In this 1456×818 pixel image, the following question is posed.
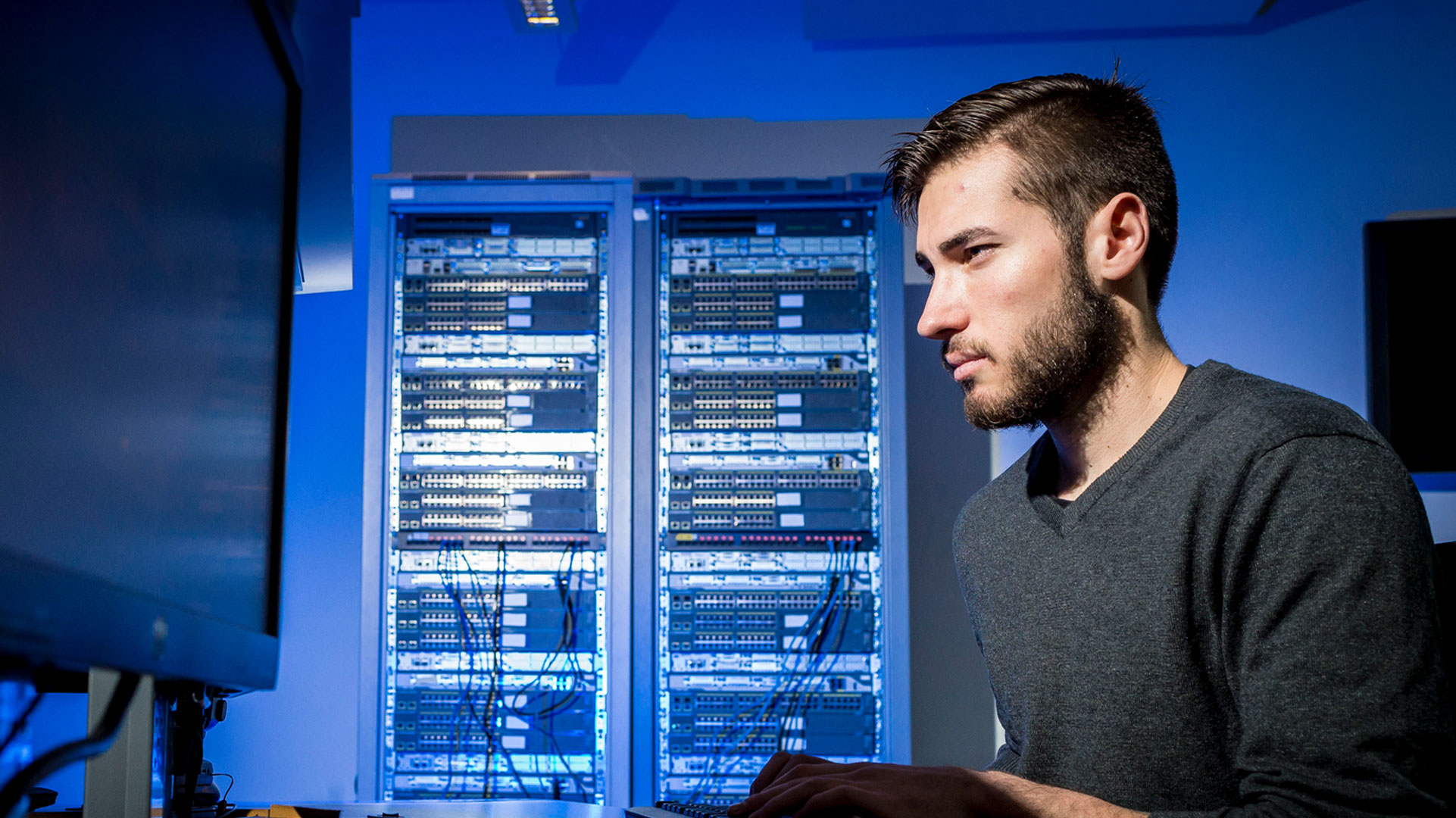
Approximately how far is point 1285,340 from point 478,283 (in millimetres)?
2836

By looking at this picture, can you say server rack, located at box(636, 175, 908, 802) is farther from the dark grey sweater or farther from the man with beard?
the dark grey sweater

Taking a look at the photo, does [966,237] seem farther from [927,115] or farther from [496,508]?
[927,115]

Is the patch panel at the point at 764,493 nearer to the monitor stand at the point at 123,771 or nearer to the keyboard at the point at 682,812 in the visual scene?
the keyboard at the point at 682,812

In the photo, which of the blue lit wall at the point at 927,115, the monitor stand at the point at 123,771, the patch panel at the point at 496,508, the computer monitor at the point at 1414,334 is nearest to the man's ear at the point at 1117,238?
the monitor stand at the point at 123,771

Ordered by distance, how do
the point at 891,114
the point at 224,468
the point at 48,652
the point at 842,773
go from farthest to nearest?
the point at 891,114 → the point at 842,773 → the point at 224,468 → the point at 48,652

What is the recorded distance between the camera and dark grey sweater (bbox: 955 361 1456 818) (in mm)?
778

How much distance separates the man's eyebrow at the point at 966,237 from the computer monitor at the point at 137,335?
2.29ft

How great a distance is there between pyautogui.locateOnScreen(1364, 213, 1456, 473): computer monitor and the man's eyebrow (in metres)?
2.95

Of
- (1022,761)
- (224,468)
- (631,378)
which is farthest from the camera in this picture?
(631,378)

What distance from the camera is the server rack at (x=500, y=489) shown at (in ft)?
9.32

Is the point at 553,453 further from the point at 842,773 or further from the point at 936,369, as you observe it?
the point at 842,773

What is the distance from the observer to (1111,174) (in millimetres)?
1123

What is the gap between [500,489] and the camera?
297cm

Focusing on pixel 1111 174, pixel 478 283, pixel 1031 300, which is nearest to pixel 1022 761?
pixel 1031 300
